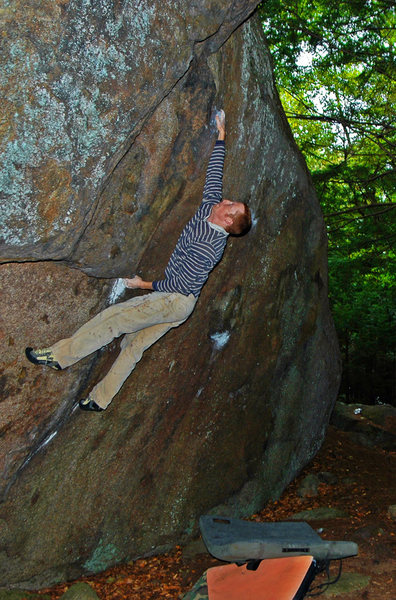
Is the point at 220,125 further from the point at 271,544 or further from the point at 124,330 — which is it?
the point at 271,544

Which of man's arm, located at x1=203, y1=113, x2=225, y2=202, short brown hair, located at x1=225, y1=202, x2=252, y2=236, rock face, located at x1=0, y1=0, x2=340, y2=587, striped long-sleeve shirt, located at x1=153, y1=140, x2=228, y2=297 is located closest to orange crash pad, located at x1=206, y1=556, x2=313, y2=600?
rock face, located at x1=0, y1=0, x2=340, y2=587

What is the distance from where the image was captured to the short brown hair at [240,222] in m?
4.94

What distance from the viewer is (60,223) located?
416 centimetres

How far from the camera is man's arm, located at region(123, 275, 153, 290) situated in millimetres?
5430

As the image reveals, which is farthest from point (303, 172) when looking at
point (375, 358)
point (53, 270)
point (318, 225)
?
point (375, 358)

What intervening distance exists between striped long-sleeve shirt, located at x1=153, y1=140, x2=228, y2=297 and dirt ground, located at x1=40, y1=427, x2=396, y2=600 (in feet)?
10.7

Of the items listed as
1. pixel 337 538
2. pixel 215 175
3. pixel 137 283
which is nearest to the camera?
pixel 215 175

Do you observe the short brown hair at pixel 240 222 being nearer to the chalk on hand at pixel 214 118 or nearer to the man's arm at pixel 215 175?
the man's arm at pixel 215 175

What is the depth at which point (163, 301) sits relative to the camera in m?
5.21

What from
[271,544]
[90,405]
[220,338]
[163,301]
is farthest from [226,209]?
[271,544]

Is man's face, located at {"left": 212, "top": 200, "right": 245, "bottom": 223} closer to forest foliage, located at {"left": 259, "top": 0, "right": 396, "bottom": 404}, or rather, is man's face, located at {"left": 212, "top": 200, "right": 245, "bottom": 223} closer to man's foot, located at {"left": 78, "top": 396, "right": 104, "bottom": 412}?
man's foot, located at {"left": 78, "top": 396, "right": 104, "bottom": 412}

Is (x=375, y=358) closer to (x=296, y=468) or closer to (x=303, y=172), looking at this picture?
(x=296, y=468)

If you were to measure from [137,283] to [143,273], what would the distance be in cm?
28

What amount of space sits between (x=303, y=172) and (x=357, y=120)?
4.91m
